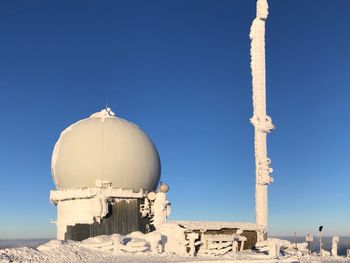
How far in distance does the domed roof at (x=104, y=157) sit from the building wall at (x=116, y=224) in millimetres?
1378

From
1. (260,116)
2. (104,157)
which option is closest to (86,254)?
(104,157)

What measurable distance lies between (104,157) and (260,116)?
13954mm

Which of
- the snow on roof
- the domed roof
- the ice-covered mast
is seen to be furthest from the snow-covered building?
the ice-covered mast

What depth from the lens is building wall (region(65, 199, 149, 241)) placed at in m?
33.3

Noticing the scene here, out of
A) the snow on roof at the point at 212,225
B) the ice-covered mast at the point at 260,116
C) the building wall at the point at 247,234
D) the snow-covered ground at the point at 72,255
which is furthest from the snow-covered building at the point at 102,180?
the ice-covered mast at the point at 260,116

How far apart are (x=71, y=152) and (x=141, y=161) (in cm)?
499

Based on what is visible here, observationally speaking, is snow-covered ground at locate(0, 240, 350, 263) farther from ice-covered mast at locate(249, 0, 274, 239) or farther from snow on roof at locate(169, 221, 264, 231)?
ice-covered mast at locate(249, 0, 274, 239)

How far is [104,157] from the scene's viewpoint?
109ft

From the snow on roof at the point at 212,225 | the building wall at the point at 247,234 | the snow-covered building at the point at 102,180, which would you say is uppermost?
the snow-covered building at the point at 102,180

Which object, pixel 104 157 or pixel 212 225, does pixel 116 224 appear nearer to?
pixel 104 157

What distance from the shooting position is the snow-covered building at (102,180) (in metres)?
33.2

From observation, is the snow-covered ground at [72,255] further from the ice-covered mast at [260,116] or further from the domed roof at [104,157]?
the ice-covered mast at [260,116]

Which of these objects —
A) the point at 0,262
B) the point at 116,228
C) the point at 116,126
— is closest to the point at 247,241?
the point at 116,228

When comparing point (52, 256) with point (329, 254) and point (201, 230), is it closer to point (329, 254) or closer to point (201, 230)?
point (201, 230)
